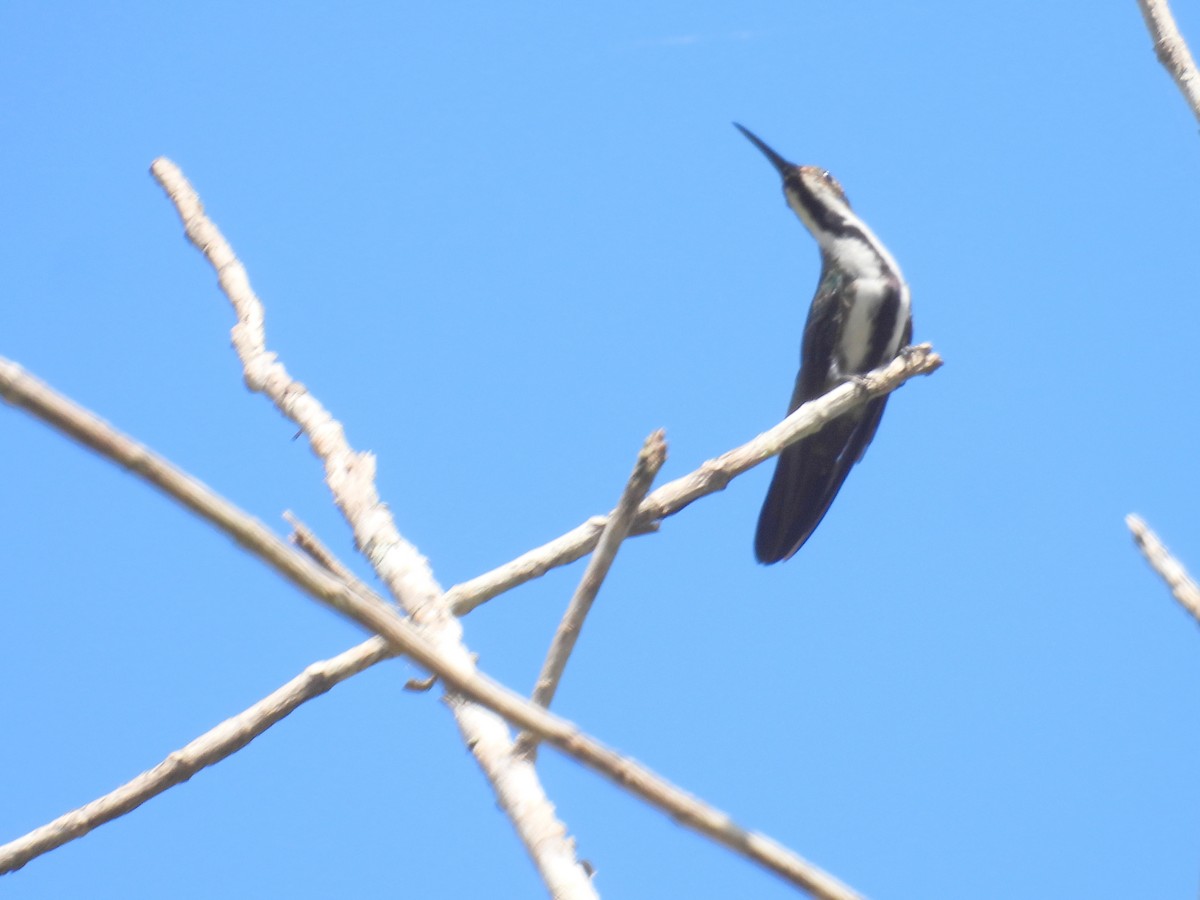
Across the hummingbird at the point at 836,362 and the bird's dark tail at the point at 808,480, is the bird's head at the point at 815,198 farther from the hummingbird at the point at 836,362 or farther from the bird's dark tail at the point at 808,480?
the bird's dark tail at the point at 808,480

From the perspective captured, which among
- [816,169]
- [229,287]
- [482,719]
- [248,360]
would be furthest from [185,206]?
[816,169]

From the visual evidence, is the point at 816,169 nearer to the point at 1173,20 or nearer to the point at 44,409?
the point at 1173,20

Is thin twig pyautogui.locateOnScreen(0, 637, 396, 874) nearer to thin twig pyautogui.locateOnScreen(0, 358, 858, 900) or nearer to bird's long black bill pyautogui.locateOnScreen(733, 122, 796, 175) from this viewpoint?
thin twig pyautogui.locateOnScreen(0, 358, 858, 900)

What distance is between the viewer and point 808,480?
528 cm

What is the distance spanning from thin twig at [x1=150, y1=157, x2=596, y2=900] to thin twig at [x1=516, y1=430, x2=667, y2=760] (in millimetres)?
121

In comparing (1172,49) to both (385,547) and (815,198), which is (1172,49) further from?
(815,198)

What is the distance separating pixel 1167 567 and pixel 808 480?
3012 millimetres

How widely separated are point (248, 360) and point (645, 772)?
7.15ft

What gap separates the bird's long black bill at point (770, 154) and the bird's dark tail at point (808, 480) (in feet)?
4.01

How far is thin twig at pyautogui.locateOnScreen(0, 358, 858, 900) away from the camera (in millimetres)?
1114

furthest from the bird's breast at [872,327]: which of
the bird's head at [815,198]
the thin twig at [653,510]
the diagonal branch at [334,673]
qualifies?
the diagonal branch at [334,673]

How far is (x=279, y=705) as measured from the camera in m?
2.68

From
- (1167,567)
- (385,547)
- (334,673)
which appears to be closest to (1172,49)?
(1167,567)

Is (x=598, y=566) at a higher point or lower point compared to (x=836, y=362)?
lower
